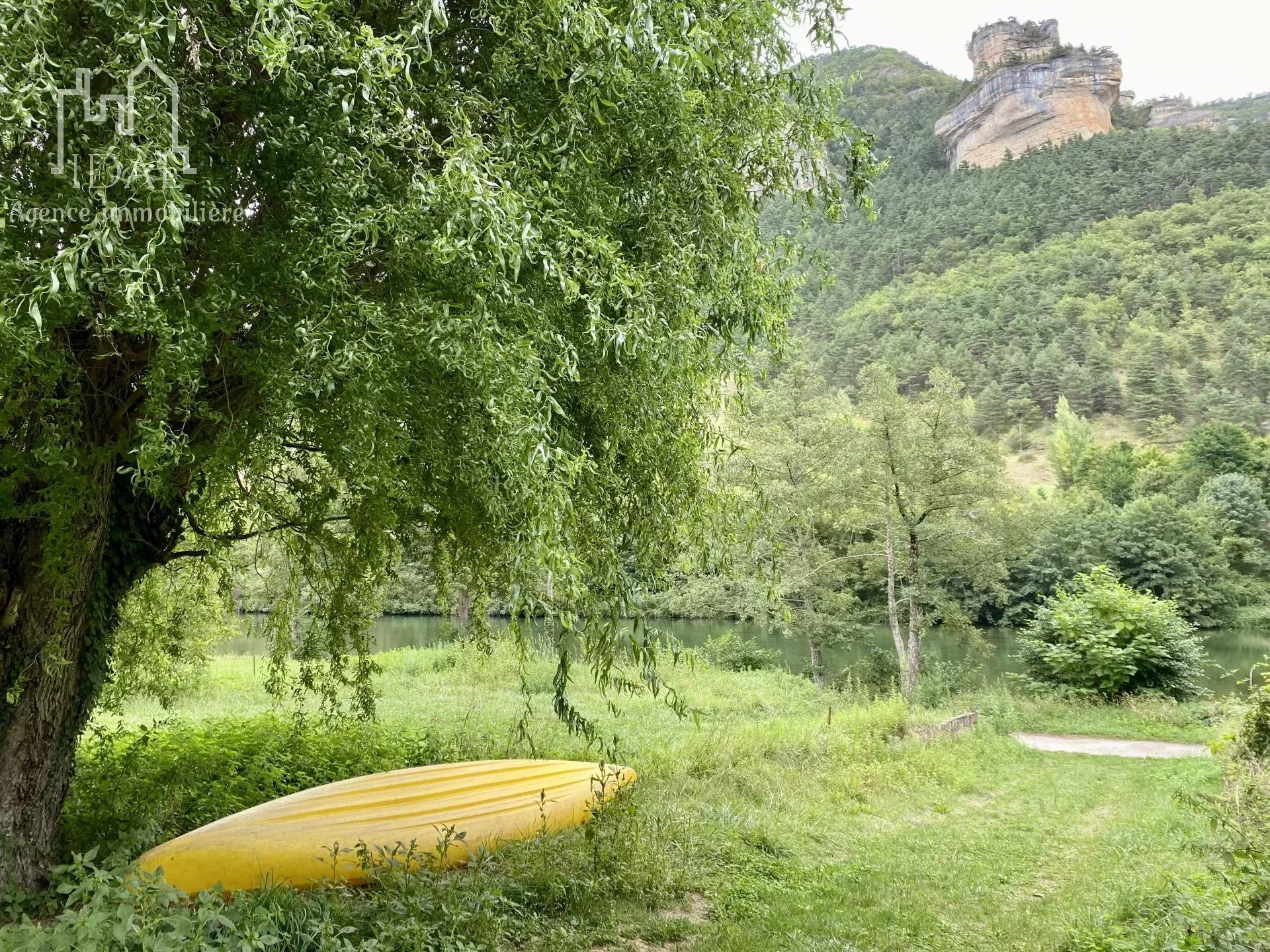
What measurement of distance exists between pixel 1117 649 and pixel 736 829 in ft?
48.4

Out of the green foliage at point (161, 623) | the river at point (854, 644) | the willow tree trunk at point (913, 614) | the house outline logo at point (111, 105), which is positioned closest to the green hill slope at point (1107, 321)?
the river at point (854, 644)

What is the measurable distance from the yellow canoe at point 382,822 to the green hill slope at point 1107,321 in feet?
225

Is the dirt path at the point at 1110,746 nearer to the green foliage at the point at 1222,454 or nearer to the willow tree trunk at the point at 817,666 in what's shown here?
the willow tree trunk at the point at 817,666

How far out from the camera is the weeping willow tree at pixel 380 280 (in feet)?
10.0

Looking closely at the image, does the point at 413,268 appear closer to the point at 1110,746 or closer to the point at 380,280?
the point at 380,280

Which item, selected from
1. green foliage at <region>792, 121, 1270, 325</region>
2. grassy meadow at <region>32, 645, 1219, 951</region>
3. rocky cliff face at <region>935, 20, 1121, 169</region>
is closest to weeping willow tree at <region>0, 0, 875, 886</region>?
grassy meadow at <region>32, 645, 1219, 951</region>

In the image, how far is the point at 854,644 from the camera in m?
29.2

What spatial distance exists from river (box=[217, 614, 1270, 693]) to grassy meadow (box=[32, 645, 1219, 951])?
37.5 feet

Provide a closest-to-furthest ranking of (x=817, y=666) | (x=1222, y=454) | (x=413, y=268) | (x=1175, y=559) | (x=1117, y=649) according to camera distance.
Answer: (x=413, y=268) → (x=1117, y=649) → (x=817, y=666) → (x=1175, y=559) → (x=1222, y=454)

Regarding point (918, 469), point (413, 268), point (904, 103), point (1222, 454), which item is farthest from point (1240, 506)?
point (904, 103)

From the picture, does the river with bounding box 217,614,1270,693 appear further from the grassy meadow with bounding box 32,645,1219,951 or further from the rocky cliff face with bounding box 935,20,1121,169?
the rocky cliff face with bounding box 935,20,1121,169

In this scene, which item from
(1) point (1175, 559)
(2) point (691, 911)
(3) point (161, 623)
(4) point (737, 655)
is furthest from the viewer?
(1) point (1175, 559)

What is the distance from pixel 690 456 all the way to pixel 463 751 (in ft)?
→ 18.3

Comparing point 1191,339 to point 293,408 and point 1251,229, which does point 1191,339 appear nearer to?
point 1251,229
